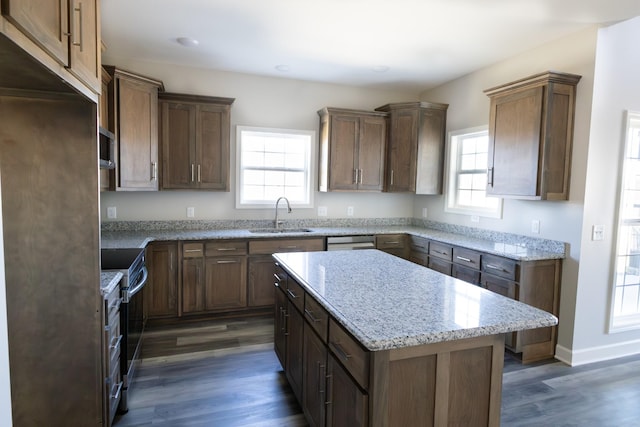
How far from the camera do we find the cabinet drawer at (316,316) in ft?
5.68

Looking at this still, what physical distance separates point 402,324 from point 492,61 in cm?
353

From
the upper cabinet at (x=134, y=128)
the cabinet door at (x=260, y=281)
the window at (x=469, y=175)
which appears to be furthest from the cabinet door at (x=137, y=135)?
the window at (x=469, y=175)

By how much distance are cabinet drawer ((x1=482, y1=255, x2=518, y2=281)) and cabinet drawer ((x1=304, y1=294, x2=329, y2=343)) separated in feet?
6.40

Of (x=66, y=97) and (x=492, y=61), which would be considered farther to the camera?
(x=492, y=61)

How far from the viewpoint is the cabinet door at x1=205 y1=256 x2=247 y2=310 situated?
3.84m

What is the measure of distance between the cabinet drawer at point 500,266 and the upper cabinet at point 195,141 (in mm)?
2814

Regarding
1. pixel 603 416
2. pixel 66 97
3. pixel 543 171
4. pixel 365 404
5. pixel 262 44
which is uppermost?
pixel 262 44

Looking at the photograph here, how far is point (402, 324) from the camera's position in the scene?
1390 mm

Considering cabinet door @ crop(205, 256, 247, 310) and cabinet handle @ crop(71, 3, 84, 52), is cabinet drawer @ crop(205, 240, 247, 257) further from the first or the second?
cabinet handle @ crop(71, 3, 84, 52)

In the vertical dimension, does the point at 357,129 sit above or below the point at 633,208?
above

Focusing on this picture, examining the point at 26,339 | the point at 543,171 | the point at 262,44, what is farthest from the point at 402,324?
the point at 262,44

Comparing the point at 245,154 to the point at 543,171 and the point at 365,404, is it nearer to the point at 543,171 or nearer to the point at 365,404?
the point at 543,171

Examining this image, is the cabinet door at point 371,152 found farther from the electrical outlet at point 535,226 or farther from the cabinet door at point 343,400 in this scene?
the cabinet door at point 343,400

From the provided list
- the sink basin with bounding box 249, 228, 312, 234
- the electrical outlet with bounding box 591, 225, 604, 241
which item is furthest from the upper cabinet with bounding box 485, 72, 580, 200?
the sink basin with bounding box 249, 228, 312, 234
